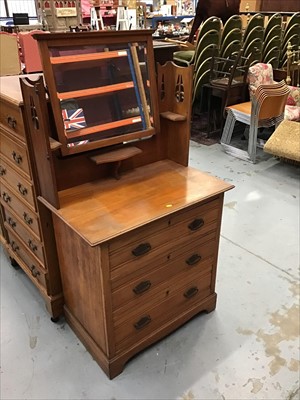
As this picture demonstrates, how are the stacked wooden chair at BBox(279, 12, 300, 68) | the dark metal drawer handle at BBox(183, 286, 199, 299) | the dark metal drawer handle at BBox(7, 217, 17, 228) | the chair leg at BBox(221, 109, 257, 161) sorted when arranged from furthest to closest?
the stacked wooden chair at BBox(279, 12, 300, 68)
the chair leg at BBox(221, 109, 257, 161)
the dark metal drawer handle at BBox(7, 217, 17, 228)
the dark metal drawer handle at BBox(183, 286, 199, 299)

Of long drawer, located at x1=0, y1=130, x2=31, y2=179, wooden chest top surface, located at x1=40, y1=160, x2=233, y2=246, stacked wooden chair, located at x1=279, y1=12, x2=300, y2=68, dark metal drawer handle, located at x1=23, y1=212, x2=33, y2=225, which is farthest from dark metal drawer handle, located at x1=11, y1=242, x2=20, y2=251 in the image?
stacked wooden chair, located at x1=279, y1=12, x2=300, y2=68

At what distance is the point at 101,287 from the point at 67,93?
0.77 meters

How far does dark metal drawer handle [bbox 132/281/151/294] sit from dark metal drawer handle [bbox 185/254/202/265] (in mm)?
238

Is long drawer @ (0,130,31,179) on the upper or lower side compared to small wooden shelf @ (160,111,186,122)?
lower

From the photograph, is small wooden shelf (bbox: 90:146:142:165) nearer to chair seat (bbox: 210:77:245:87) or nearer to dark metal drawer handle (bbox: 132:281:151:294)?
dark metal drawer handle (bbox: 132:281:151:294)

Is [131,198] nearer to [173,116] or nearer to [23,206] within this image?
[173,116]

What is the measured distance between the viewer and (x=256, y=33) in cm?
439

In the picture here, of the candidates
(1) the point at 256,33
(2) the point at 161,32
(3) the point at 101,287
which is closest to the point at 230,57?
(1) the point at 256,33

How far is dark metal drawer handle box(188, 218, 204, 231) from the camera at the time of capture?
5.26ft

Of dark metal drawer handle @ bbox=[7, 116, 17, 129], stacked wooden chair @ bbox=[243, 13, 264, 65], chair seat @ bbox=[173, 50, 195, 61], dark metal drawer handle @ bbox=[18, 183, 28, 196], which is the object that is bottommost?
dark metal drawer handle @ bbox=[18, 183, 28, 196]

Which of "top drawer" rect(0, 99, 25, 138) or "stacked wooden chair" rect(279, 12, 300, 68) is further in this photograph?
"stacked wooden chair" rect(279, 12, 300, 68)

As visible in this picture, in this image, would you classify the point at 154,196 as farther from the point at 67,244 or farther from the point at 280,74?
the point at 280,74

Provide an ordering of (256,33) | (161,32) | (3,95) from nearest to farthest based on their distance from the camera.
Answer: (3,95) < (256,33) < (161,32)

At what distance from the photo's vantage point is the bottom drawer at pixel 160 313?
1566mm
